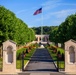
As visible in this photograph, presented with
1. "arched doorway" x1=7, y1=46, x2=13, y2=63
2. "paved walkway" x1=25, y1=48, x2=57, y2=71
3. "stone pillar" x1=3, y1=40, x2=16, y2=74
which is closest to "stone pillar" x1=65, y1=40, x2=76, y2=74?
"paved walkway" x1=25, y1=48, x2=57, y2=71

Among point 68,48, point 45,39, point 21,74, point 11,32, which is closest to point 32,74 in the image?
point 21,74

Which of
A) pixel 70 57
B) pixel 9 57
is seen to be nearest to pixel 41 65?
pixel 70 57

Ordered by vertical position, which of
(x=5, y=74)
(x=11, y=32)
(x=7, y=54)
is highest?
(x=11, y=32)

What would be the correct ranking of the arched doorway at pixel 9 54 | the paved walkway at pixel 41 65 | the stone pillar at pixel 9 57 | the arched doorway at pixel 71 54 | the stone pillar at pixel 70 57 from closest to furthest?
the stone pillar at pixel 9 57 → the stone pillar at pixel 70 57 → the arched doorway at pixel 9 54 → the arched doorway at pixel 71 54 → the paved walkway at pixel 41 65

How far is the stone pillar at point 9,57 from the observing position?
26.3 metres

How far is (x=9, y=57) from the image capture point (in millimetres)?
27016

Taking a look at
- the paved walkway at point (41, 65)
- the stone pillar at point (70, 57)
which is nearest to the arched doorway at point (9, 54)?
the paved walkway at point (41, 65)

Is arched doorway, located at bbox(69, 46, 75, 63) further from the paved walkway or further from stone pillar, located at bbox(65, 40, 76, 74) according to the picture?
the paved walkway

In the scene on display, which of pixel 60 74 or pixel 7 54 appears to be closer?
pixel 60 74

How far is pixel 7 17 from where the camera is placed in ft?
144

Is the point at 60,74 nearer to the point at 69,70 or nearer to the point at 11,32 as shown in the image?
the point at 69,70

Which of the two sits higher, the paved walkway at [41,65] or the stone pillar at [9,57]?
the stone pillar at [9,57]

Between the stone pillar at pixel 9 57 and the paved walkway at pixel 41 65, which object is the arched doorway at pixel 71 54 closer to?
the paved walkway at pixel 41 65

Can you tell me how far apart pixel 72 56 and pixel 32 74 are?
16.0ft
